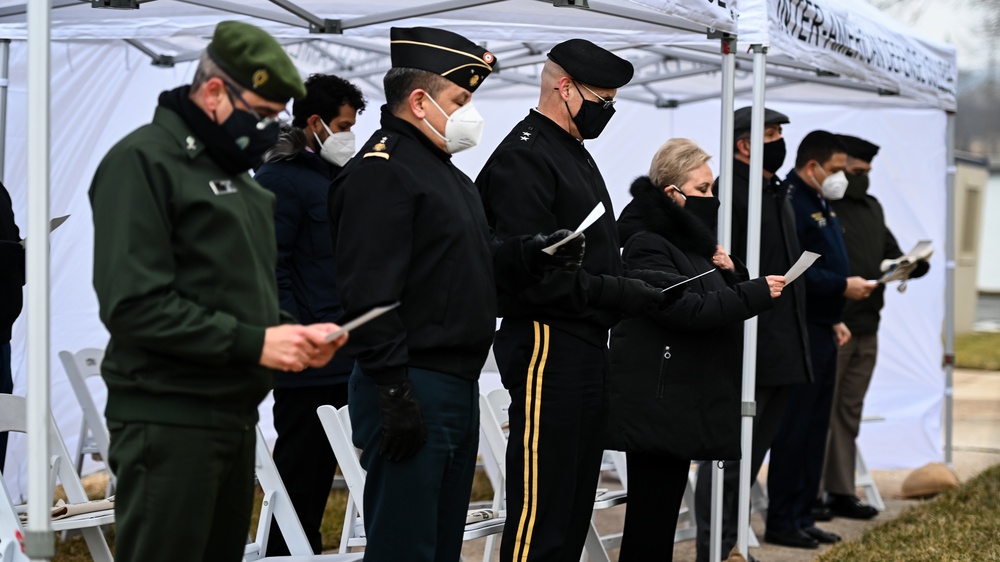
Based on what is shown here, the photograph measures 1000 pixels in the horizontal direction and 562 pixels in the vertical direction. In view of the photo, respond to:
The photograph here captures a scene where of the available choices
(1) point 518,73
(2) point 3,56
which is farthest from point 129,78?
(1) point 518,73

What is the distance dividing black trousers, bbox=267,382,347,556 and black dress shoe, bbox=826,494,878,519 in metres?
3.16

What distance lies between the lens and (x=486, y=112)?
315 inches

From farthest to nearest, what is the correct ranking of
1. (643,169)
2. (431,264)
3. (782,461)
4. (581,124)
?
(643,169) → (782,461) → (581,124) → (431,264)

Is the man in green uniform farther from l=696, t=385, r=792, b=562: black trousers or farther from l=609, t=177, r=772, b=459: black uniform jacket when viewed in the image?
l=696, t=385, r=792, b=562: black trousers

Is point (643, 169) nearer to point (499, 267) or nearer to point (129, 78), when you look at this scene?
point (129, 78)

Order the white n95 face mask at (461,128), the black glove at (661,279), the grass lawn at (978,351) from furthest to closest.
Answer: the grass lawn at (978,351) → the black glove at (661,279) → the white n95 face mask at (461,128)

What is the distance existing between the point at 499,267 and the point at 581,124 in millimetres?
593

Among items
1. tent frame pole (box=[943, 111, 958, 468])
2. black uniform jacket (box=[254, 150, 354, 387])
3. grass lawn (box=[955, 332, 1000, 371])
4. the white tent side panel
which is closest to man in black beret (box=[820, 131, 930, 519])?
tent frame pole (box=[943, 111, 958, 468])

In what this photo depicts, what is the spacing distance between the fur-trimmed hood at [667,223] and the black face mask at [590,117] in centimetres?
52

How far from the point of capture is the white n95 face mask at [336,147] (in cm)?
443

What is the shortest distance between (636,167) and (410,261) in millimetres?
5617

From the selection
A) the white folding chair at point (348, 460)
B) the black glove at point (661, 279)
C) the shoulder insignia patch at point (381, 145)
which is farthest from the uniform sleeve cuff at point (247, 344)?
the black glove at point (661, 279)

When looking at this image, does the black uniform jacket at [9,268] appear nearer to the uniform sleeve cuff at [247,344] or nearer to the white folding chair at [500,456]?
the white folding chair at [500,456]

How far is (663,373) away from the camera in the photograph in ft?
13.1
